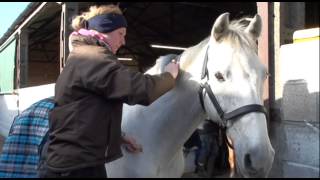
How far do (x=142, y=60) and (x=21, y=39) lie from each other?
6585 mm

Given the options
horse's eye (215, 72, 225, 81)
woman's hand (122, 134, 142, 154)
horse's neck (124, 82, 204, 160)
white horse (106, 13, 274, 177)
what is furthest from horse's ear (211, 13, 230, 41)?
woman's hand (122, 134, 142, 154)

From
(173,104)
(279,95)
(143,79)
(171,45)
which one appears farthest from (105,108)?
(171,45)

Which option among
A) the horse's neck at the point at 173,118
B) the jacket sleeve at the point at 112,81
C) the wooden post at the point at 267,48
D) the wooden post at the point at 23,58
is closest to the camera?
the jacket sleeve at the point at 112,81

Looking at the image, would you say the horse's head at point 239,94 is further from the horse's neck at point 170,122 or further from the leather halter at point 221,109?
the horse's neck at point 170,122

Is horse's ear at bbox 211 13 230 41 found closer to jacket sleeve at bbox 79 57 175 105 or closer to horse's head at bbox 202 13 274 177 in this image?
horse's head at bbox 202 13 274 177

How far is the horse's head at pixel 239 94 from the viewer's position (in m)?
2.33

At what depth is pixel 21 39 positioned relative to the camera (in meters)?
11.5

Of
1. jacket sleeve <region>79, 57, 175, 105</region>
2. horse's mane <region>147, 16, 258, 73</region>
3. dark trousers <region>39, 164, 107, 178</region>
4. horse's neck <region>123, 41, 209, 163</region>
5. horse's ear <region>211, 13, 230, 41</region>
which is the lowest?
dark trousers <region>39, 164, 107, 178</region>

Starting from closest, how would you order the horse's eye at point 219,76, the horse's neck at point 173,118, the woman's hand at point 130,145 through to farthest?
1. the horse's eye at point 219,76
2. the woman's hand at point 130,145
3. the horse's neck at point 173,118

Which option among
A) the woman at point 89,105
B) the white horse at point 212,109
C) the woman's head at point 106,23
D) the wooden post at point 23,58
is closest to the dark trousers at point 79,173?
the woman at point 89,105

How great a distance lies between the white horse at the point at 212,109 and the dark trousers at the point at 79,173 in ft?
1.79

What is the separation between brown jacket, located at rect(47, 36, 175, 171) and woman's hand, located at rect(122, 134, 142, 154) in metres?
0.42

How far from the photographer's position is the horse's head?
7.65 ft

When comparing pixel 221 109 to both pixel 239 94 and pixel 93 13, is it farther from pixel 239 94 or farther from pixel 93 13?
pixel 93 13
